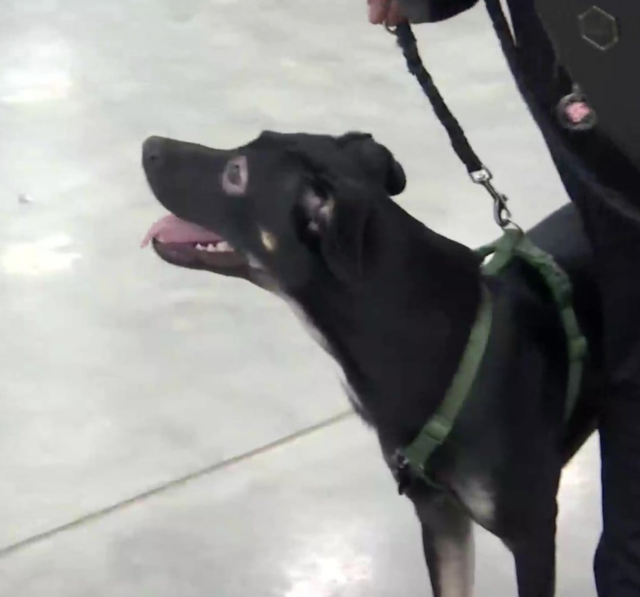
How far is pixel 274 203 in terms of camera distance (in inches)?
43.3

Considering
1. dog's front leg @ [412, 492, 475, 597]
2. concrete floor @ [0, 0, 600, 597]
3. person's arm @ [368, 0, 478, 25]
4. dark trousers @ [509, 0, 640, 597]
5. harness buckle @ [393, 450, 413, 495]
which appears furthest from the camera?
concrete floor @ [0, 0, 600, 597]

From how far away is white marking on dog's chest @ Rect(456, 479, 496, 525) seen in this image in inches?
43.2

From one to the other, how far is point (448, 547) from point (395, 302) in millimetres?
401

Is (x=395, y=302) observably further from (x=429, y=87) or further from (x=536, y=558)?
(x=536, y=558)

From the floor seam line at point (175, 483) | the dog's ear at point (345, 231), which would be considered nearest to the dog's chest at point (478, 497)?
the dog's ear at point (345, 231)

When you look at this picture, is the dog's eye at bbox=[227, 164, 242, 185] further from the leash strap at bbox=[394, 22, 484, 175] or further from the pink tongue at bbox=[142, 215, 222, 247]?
the leash strap at bbox=[394, 22, 484, 175]

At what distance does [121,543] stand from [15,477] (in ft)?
0.83

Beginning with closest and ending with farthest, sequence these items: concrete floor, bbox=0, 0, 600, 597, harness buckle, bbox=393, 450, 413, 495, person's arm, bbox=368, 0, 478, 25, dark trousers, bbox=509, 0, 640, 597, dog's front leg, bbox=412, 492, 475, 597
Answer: dark trousers, bbox=509, 0, 640, 597 < person's arm, bbox=368, 0, 478, 25 < harness buckle, bbox=393, 450, 413, 495 < dog's front leg, bbox=412, 492, 475, 597 < concrete floor, bbox=0, 0, 600, 597

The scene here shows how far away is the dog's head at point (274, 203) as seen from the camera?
103 cm

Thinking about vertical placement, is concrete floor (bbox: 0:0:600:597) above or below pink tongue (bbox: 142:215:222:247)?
below

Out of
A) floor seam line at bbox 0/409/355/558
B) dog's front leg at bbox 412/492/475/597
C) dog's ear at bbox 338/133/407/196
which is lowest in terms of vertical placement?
floor seam line at bbox 0/409/355/558

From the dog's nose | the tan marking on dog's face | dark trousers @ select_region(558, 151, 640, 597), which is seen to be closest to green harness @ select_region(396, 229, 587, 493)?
dark trousers @ select_region(558, 151, 640, 597)

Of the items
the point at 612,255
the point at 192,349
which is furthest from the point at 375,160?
the point at 192,349

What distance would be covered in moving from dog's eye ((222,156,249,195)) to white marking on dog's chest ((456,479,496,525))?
418 millimetres
